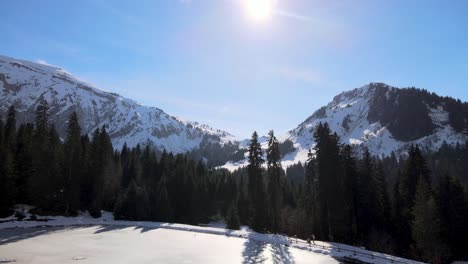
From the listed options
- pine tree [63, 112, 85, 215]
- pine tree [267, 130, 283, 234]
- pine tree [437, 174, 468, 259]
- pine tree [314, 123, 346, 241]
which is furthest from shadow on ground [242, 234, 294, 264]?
Answer: pine tree [63, 112, 85, 215]

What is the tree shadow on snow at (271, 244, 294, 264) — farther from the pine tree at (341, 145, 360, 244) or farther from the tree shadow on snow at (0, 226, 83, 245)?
the tree shadow on snow at (0, 226, 83, 245)

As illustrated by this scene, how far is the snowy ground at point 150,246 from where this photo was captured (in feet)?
105

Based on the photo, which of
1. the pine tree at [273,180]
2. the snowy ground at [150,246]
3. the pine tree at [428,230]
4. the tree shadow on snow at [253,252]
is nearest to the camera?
the snowy ground at [150,246]

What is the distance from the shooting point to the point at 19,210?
59.7 m

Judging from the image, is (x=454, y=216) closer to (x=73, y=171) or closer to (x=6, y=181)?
(x=73, y=171)

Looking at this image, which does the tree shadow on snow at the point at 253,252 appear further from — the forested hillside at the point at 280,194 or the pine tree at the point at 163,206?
the pine tree at the point at 163,206

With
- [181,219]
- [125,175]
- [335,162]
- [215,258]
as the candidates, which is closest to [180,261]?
[215,258]

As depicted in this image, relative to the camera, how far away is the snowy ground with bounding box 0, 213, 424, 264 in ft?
105

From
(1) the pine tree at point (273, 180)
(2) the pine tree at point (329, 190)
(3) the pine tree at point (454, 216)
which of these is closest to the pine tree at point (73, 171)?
(1) the pine tree at point (273, 180)

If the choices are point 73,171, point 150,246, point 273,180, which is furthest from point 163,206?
point 150,246

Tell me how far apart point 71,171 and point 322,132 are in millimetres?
45673

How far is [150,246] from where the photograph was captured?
38.9 m

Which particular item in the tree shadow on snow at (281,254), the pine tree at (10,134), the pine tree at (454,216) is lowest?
the tree shadow on snow at (281,254)

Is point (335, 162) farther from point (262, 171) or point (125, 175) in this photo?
point (125, 175)
